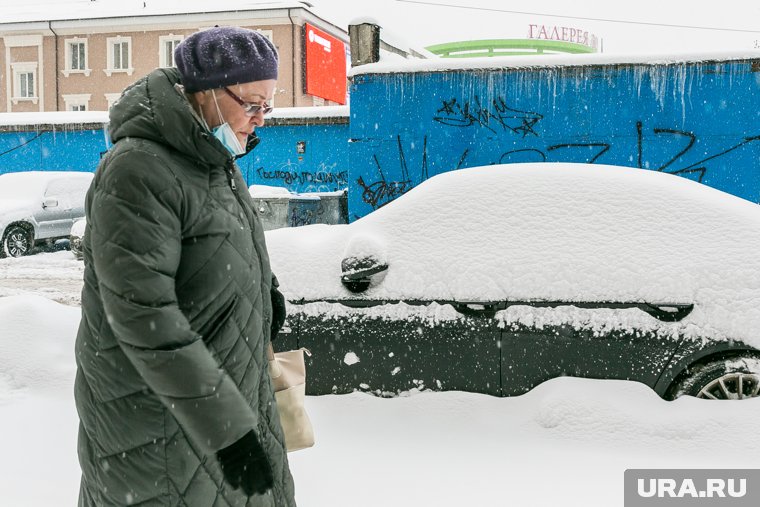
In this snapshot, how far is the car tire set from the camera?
150 inches

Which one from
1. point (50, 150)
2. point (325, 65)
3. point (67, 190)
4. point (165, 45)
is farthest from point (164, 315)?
point (165, 45)

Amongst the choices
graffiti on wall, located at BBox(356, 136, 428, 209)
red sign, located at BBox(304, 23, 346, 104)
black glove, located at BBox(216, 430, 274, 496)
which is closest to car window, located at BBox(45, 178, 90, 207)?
graffiti on wall, located at BBox(356, 136, 428, 209)

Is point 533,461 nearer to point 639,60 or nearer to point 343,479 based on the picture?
point 343,479

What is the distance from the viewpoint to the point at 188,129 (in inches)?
69.0

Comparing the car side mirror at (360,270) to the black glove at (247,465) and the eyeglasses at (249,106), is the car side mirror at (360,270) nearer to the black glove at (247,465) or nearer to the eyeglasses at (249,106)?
the eyeglasses at (249,106)

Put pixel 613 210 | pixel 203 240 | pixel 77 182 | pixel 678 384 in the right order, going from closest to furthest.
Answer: pixel 203 240, pixel 678 384, pixel 613 210, pixel 77 182

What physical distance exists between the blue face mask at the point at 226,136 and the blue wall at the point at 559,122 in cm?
918

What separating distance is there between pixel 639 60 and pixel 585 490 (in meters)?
8.23

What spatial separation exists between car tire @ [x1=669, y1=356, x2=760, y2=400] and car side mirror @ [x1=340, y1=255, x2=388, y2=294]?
1.70 m

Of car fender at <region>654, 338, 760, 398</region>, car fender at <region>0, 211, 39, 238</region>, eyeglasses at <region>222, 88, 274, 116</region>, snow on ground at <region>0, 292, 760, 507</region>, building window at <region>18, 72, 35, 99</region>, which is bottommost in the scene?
snow on ground at <region>0, 292, 760, 507</region>

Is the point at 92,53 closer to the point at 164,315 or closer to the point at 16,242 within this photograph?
the point at 16,242

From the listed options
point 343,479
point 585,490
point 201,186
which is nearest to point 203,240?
point 201,186

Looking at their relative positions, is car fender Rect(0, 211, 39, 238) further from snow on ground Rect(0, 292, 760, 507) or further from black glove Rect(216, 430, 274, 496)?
black glove Rect(216, 430, 274, 496)

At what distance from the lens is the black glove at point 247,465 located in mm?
1676
